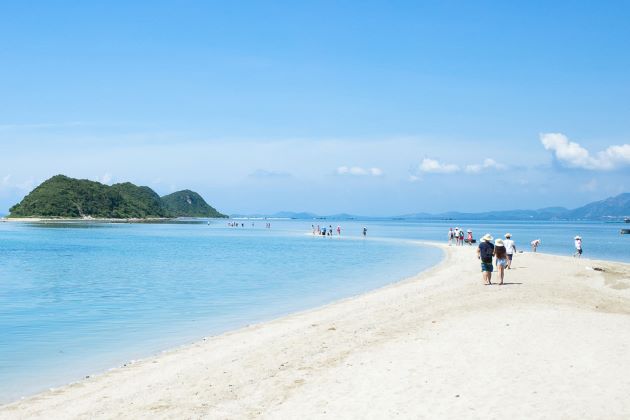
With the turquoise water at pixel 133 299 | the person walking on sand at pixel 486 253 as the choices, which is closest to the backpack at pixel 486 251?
the person walking on sand at pixel 486 253

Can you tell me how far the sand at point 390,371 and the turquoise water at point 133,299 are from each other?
145cm

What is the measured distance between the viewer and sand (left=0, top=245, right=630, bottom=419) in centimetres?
867

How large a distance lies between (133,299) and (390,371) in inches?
590

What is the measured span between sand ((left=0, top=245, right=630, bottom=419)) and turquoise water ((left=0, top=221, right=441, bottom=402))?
1.45 metres

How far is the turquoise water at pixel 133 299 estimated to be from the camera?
44.0 feet

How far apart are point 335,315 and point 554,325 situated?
6471mm

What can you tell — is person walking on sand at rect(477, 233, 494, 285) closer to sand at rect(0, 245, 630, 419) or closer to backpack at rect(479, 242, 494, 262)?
backpack at rect(479, 242, 494, 262)

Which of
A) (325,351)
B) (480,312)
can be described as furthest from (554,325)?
(325,351)

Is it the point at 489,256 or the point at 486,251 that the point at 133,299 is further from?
Result: the point at 489,256

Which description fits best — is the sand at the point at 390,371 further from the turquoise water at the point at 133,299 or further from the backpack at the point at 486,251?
the backpack at the point at 486,251

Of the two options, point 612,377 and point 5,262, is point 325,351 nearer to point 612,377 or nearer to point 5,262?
point 612,377

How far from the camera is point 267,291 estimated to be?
2588cm

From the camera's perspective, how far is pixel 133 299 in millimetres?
22891

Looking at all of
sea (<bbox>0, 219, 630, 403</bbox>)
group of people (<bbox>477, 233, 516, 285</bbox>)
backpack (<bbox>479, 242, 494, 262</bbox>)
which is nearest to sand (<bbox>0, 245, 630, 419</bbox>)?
→ sea (<bbox>0, 219, 630, 403</bbox>)
